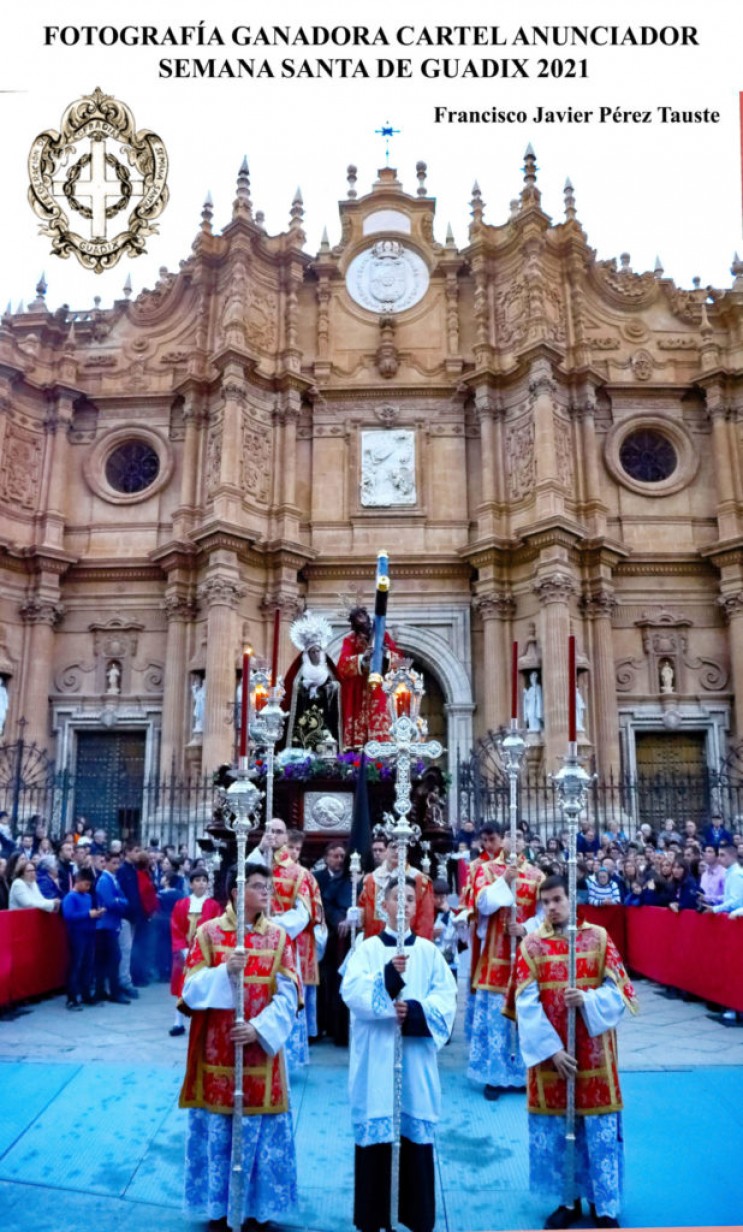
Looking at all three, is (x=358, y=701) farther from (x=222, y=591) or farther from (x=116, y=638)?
(x=116, y=638)

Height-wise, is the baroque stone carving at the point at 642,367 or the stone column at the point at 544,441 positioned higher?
the baroque stone carving at the point at 642,367

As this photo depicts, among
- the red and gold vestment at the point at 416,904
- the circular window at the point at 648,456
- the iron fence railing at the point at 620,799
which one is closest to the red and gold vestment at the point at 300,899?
the red and gold vestment at the point at 416,904

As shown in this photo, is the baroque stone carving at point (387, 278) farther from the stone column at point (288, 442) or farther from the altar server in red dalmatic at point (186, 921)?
the altar server in red dalmatic at point (186, 921)

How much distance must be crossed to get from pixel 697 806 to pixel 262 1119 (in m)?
19.1

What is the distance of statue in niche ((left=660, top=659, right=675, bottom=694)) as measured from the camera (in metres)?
22.6

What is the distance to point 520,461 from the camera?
2352 cm

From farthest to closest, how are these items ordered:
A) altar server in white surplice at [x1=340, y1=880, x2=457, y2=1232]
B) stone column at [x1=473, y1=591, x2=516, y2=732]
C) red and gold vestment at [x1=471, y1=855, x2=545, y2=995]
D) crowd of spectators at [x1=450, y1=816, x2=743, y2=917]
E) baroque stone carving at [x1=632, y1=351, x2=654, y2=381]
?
1. baroque stone carving at [x1=632, y1=351, x2=654, y2=381]
2. stone column at [x1=473, y1=591, x2=516, y2=732]
3. crowd of spectators at [x1=450, y1=816, x2=743, y2=917]
4. red and gold vestment at [x1=471, y1=855, x2=545, y2=995]
5. altar server in white surplice at [x1=340, y1=880, x2=457, y2=1232]

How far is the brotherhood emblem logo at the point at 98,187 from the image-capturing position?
305 inches

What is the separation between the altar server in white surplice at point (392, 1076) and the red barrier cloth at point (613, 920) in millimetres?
8257

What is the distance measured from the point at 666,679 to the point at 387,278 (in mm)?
13115

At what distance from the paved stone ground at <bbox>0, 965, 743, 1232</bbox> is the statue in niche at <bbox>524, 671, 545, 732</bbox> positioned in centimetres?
1244

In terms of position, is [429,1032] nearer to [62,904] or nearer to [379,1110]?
[379,1110]

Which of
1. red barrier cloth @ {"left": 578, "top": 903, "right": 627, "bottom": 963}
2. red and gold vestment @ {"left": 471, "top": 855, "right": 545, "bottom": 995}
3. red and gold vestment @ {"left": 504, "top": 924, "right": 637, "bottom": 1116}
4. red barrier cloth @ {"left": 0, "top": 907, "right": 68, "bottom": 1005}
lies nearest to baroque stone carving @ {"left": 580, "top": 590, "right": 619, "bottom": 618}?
red barrier cloth @ {"left": 578, "top": 903, "right": 627, "bottom": 963}

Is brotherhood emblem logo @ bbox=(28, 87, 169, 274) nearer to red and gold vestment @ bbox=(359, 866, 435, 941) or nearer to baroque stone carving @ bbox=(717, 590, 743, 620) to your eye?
red and gold vestment @ bbox=(359, 866, 435, 941)
